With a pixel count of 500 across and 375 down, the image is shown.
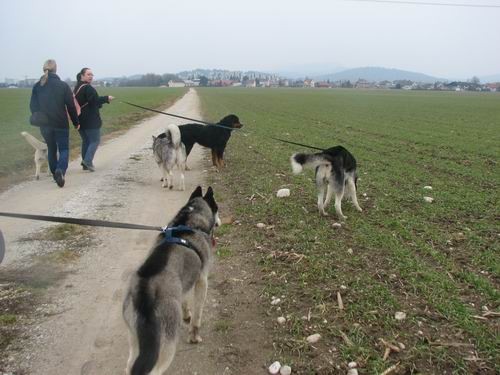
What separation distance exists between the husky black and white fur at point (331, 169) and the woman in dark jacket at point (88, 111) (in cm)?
602

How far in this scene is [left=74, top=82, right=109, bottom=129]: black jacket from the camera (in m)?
10.2

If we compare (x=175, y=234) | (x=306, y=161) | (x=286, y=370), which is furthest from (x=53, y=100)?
(x=286, y=370)

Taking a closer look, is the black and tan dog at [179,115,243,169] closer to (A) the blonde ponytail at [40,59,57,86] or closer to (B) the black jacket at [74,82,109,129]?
(B) the black jacket at [74,82,109,129]

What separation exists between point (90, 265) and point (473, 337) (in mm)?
4446

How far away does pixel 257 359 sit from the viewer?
11.9 feet

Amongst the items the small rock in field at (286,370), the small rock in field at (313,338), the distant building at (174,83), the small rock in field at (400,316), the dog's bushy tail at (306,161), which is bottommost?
the distant building at (174,83)

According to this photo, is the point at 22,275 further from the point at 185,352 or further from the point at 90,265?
the point at 185,352

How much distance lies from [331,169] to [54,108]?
6.06m

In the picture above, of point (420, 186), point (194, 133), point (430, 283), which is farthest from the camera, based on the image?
point (194, 133)

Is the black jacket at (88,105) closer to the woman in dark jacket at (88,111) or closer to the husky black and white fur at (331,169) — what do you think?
the woman in dark jacket at (88,111)

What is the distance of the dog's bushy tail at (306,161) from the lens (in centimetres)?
686

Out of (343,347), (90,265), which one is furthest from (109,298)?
(343,347)

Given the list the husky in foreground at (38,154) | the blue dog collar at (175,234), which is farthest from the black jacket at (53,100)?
the blue dog collar at (175,234)

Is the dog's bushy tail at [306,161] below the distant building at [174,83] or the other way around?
the other way around
